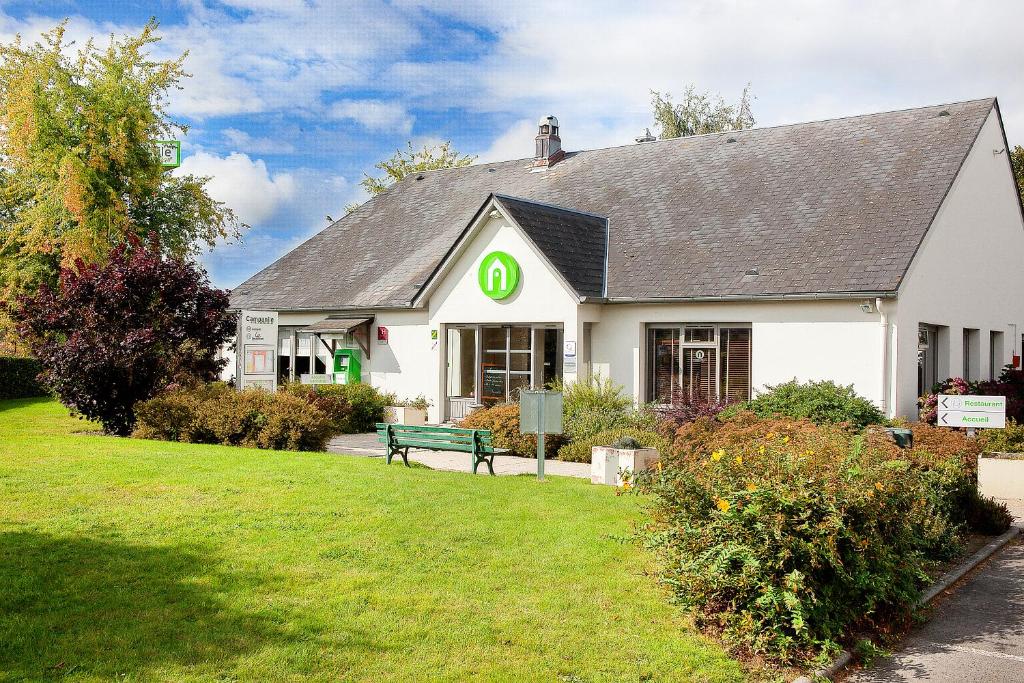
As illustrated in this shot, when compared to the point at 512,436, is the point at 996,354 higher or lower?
higher

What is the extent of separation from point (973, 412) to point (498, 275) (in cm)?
1160

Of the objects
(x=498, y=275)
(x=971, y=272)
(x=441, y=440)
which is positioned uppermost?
(x=971, y=272)

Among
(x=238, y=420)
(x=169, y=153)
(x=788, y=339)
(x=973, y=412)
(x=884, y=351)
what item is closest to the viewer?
(x=973, y=412)

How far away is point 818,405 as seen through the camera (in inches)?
670

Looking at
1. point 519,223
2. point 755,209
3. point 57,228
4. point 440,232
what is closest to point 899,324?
point 755,209

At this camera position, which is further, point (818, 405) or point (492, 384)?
point (492, 384)

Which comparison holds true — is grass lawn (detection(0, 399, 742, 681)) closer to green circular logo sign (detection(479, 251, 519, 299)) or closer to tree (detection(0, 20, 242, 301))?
green circular logo sign (detection(479, 251, 519, 299))

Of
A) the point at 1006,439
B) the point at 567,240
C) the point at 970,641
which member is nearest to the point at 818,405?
the point at 1006,439

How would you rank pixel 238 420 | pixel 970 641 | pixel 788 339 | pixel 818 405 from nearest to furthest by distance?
pixel 970 641 → pixel 818 405 → pixel 238 420 → pixel 788 339

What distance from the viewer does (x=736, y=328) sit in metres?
20.1

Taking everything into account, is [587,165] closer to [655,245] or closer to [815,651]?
[655,245]

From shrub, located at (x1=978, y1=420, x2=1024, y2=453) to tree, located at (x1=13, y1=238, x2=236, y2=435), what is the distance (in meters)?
16.7

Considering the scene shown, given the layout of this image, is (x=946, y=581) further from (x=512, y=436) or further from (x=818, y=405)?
(x=512, y=436)

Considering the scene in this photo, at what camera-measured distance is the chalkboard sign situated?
23.1 meters
